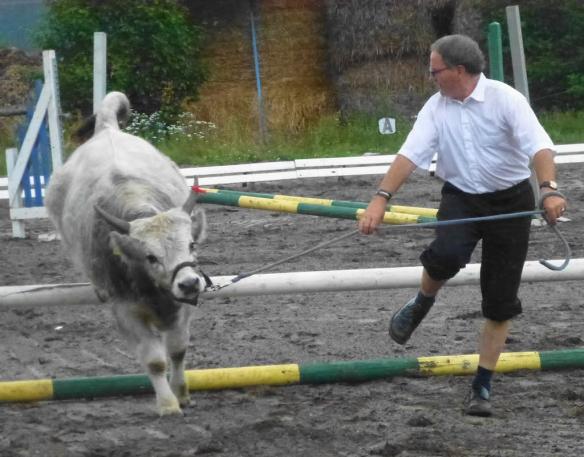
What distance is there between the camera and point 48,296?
6387mm

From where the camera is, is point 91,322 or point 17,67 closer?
point 91,322

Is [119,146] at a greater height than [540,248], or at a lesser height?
greater

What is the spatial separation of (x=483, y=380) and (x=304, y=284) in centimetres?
107

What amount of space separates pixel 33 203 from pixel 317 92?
1233cm

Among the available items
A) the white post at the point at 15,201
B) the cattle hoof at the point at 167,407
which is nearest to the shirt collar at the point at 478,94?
the cattle hoof at the point at 167,407

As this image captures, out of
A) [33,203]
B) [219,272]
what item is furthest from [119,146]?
[33,203]

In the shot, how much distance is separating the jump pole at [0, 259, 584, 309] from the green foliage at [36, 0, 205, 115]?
15.7 m

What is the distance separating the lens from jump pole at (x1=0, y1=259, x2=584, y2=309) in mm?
6410

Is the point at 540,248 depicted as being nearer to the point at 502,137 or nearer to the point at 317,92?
the point at 502,137

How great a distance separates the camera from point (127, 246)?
5.77 m

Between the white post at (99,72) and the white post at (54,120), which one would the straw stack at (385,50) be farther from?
the white post at (99,72)

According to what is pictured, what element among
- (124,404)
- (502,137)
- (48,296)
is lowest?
(124,404)

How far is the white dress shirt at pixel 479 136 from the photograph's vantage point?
570cm

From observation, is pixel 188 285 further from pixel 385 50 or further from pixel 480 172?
pixel 385 50
